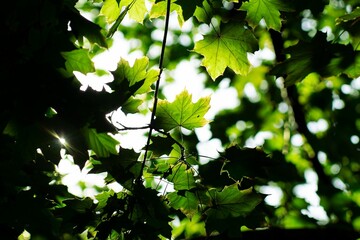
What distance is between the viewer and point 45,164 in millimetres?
1850

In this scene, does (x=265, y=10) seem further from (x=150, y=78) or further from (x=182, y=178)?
(x=182, y=178)

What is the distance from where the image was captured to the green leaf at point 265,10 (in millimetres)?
1877

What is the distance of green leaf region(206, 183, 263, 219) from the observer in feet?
5.87

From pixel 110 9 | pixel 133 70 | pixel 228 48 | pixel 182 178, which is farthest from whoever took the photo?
pixel 110 9

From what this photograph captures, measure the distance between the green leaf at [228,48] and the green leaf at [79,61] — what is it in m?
0.62

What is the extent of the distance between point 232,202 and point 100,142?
70 centimetres

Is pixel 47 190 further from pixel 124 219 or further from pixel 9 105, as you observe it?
pixel 9 105

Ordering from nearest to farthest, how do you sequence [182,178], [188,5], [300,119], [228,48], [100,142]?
[100,142], [188,5], [182,178], [228,48], [300,119]

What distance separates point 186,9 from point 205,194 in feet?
2.89

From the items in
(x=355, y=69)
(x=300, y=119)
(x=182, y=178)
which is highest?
(x=355, y=69)

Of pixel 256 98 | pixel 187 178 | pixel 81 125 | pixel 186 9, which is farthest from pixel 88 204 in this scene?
pixel 256 98

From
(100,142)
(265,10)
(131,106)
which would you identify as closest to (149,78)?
(131,106)

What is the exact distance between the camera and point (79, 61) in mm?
1691

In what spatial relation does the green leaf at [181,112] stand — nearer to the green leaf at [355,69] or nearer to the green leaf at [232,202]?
the green leaf at [232,202]
